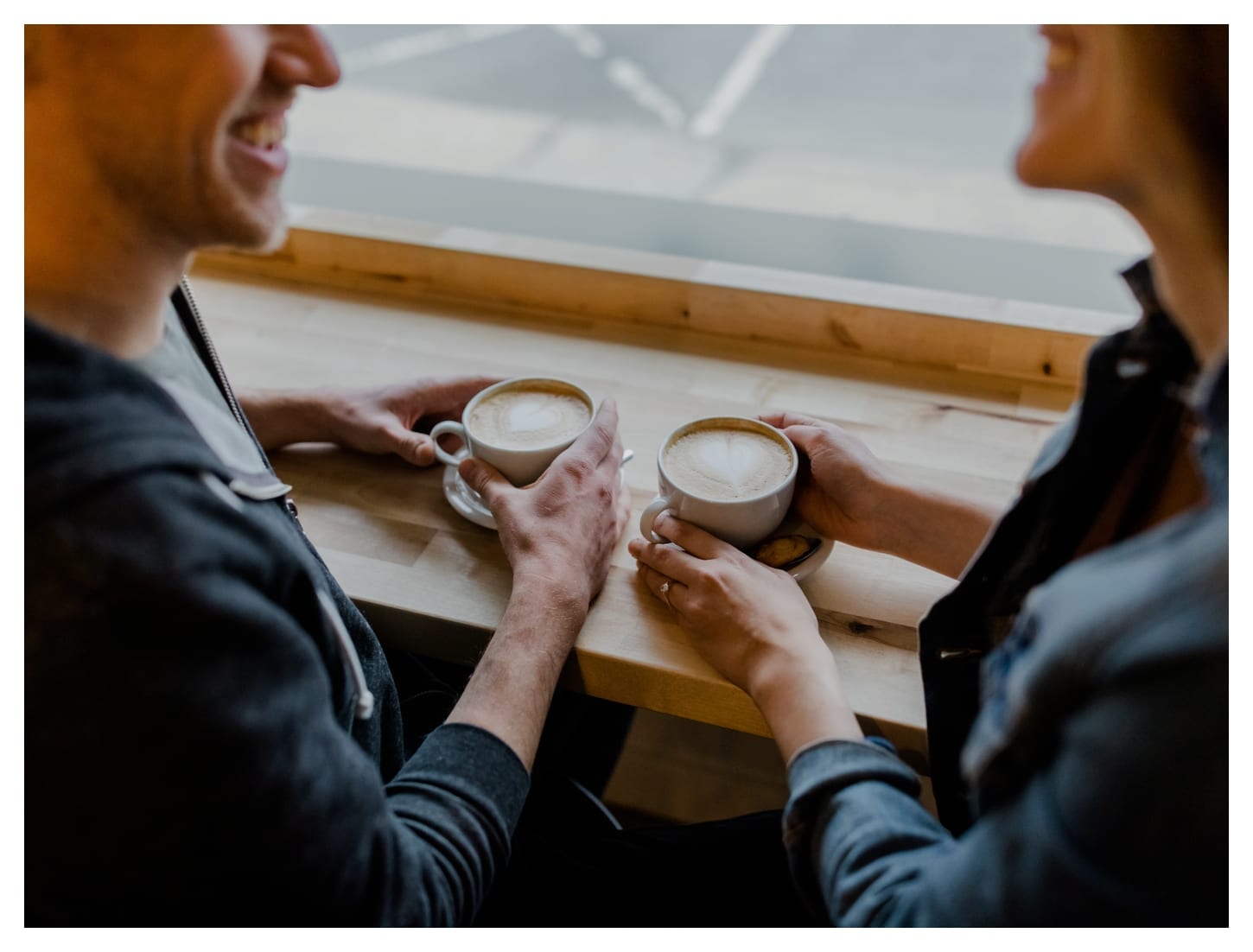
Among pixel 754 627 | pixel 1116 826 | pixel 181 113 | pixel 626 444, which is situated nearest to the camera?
pixel 1116 826

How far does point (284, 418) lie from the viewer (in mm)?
1138

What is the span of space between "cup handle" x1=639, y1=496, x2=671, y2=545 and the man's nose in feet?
1.65

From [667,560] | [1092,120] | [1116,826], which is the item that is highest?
[1092,120]

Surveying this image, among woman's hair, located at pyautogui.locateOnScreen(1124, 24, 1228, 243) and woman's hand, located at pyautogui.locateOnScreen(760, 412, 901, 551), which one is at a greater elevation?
woman's hair, located at pyautogui.locateOnScreen(1124, 24, 1228, 243)

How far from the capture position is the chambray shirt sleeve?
45 centimetres

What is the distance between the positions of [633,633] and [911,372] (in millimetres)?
612

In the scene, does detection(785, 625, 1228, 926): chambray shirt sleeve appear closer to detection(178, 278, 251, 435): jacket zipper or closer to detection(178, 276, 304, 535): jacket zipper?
detection(178, 276, 304, 535): jacket zipper

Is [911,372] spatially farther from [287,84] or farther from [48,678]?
[48,678]

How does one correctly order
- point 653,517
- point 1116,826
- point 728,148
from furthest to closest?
point 728,148 → point 653,517 → point 1116,826

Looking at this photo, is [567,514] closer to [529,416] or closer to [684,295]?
[529,416]

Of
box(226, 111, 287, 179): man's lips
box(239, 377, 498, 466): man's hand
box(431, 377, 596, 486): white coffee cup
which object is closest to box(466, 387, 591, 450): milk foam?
box(431, 377, 596, 486): white coffee cup

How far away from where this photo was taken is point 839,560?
980 millimetres

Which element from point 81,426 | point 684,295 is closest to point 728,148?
point 684,295

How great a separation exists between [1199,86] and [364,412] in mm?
916
